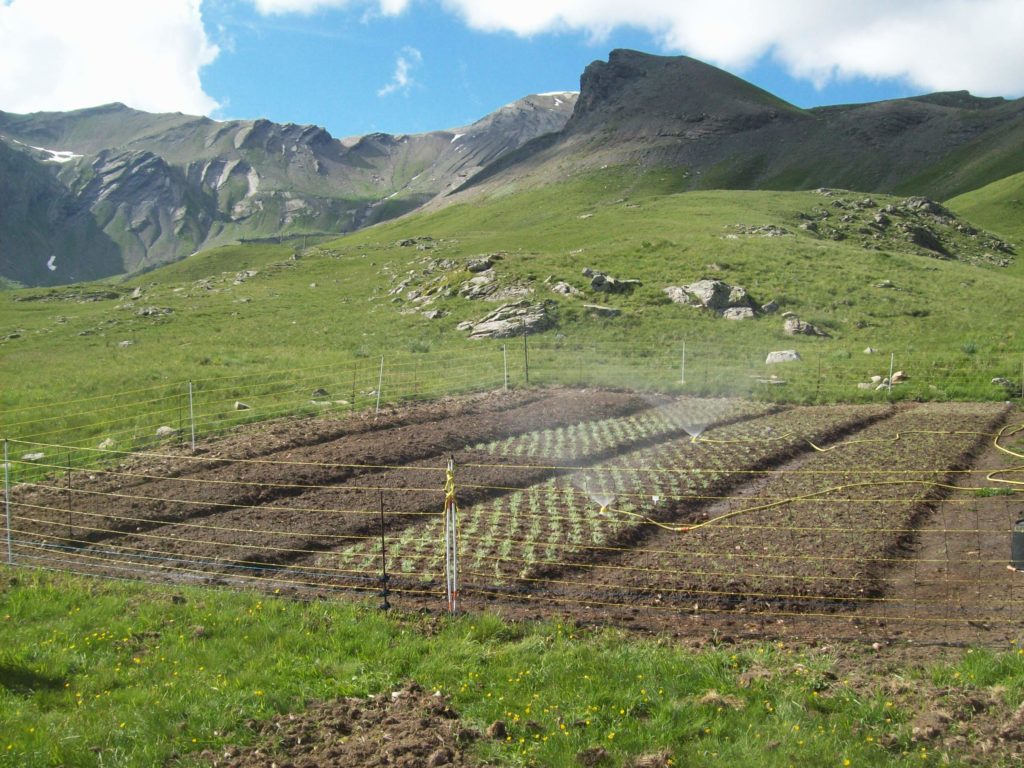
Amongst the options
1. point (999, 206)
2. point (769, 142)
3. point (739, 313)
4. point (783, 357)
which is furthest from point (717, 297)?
point (769, 142)

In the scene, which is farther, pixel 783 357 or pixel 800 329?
pixel 800 329

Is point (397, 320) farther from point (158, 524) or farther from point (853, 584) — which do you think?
point (853, 584)

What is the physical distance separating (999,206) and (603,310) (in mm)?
69151

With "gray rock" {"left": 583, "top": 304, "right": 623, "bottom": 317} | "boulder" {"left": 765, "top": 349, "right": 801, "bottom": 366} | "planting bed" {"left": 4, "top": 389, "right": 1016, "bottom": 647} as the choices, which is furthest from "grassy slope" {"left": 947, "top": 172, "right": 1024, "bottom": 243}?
"planting bed" {"left": 4, "top": 389, "right": 1016, "bottom": 647}

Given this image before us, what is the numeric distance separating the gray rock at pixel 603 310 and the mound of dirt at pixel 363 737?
92.4 feet

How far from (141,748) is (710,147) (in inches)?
5294

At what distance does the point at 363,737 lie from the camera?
6.21m

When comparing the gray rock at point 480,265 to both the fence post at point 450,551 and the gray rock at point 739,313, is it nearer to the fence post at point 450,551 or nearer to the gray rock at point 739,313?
the gray rock at point 739,313

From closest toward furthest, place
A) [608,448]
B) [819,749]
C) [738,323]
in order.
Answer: [819,749] < [608,448] < [738,323]

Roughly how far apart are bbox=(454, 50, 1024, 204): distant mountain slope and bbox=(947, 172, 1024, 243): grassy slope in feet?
49.5

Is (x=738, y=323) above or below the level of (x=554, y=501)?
above

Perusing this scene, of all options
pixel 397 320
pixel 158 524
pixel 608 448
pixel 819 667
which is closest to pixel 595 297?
pixel 397 320

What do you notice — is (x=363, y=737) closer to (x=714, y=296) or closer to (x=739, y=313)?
(x=739, y=313)

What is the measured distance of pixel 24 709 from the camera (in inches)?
255
